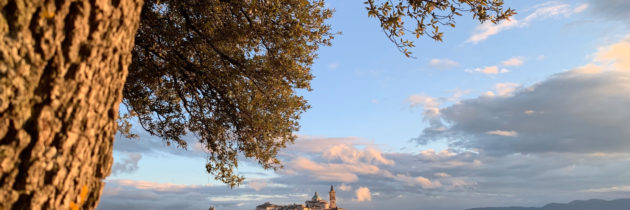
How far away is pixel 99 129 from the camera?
4.66 meters

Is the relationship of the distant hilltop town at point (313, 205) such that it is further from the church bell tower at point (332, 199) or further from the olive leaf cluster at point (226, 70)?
the olive leaf cluster at point (226, 70)

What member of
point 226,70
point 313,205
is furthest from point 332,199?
point 226,70

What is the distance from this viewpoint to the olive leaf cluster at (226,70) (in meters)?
13.2

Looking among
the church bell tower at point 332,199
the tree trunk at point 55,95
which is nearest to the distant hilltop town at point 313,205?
the church bell tower at point 332,199

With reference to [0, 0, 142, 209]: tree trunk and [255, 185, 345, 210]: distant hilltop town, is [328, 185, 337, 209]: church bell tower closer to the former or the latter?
[255, 185, 345, 210]: distant hilltop town

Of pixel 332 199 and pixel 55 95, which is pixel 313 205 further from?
pixel 55 95

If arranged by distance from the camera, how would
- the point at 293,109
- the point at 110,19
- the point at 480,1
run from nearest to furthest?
the point at 110,19
the point at 480,1
the point at 293,109

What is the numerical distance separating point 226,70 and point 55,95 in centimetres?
1014

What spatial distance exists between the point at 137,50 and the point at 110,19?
10036mm

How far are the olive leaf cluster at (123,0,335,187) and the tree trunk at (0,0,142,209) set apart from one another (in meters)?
8.23

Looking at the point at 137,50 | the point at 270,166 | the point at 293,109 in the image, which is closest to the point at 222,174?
the point at 270,166

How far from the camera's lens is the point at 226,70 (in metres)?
14.3

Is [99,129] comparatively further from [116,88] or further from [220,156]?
[220,156]

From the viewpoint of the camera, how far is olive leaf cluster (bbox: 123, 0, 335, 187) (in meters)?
13.2
